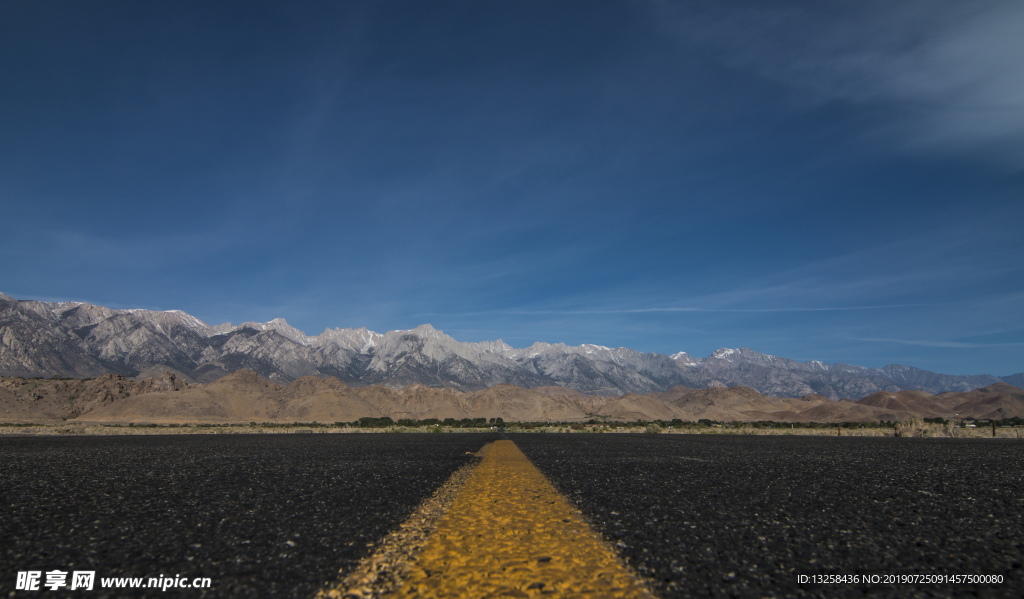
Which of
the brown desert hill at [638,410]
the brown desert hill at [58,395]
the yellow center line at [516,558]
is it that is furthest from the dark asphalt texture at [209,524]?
the brown desert hill at [638,410]

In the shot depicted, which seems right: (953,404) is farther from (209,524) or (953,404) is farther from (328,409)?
(209,524)

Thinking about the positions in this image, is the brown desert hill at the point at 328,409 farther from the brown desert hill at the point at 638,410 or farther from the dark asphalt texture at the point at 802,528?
the dark asphalt texture at the point at 802,528

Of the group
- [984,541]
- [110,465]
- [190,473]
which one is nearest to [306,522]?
[984,541]

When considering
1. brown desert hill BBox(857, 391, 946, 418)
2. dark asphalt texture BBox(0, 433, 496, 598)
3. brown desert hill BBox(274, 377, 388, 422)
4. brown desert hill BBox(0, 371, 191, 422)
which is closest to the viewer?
dark asphalt texture BBox(0, 433, 496, 598)

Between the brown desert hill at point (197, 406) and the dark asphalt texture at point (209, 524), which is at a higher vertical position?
the dark asphalt texture at point (209, 524)

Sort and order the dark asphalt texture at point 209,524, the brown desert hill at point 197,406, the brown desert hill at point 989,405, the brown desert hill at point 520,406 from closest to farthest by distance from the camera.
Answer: the dark asphalt texture at point 209,524 → the brown desert hill at point 197,406 → the brown desert hill at point 989,405 → the brown desert hill at point 520,406

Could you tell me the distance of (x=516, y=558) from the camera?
3697 mm

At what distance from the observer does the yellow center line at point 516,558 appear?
3039mm

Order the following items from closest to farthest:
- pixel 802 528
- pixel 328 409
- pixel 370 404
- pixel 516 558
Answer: pixel 516 558 < pixel 802 528 < pixel 328 409 < pixel 370 404

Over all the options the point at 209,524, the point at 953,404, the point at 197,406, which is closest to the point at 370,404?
the point at 197,406

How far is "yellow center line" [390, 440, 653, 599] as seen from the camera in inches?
120

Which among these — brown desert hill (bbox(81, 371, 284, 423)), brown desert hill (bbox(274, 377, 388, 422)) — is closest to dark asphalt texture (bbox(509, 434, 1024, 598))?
brown desert hill (bbox(274, 377, 388, 422))

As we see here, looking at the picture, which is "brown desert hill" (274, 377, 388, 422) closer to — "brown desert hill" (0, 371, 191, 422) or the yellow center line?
"brown desert hill" (0, 371, 191, 422)

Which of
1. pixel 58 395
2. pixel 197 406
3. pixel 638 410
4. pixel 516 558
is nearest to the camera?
pixel 516 558
